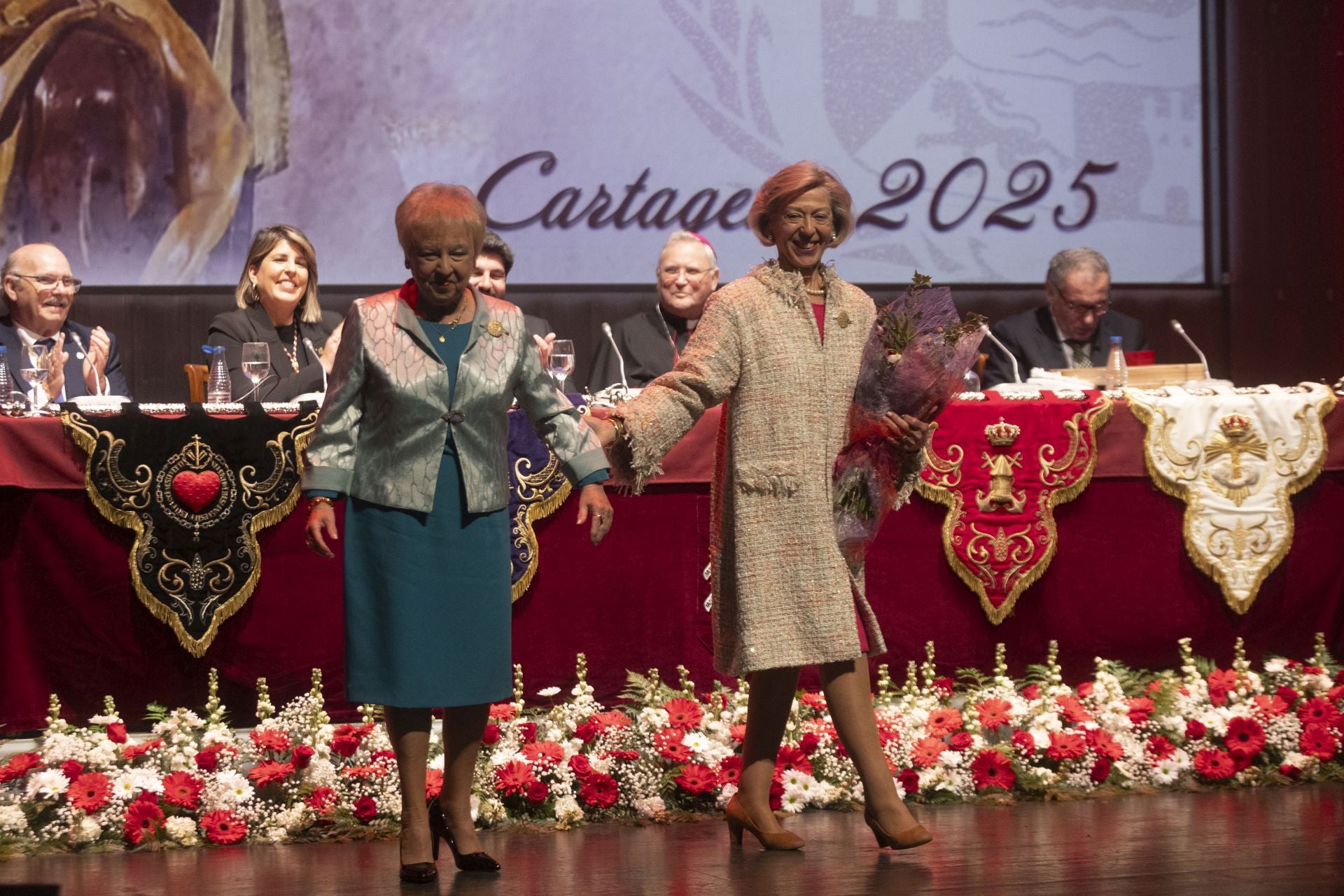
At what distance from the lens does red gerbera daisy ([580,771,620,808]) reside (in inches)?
141

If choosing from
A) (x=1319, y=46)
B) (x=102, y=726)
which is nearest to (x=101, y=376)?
(x=102, y=726)

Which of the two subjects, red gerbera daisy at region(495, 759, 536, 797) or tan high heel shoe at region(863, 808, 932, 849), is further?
red gerbera daisy at region(495, 759, 536, 797)

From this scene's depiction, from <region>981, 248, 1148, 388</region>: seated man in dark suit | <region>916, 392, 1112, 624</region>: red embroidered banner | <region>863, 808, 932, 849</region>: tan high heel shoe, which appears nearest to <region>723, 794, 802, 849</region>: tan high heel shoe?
<region>863, 808, 932, 849</region>: tan high heel shoe

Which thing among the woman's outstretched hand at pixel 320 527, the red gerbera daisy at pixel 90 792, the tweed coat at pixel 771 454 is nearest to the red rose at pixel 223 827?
the red gerbera daisy at pixel 90 792

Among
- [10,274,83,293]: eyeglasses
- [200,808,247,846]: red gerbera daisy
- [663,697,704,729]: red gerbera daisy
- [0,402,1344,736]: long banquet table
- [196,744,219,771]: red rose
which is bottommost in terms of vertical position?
[200,808,247,846]: red gerbera daisy

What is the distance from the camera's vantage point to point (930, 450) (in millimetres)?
4289

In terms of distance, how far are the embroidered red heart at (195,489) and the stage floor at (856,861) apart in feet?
2.86

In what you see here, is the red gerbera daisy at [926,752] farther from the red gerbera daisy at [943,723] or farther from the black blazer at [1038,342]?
the black blazer at [1038,342]

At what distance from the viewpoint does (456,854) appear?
3023 mm

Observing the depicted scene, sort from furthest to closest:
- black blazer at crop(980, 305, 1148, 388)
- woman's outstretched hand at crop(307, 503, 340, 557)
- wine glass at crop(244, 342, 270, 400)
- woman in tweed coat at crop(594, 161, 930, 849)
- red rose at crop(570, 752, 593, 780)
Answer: black blazer at crop(980, 305, 1148, 388) → wine glass at crop(244, 342, 270, 400) → red rose at crop(570, 752, 593, 780) → woman in tweed coat at crop(594, 161, 930, 849) → woman's outstretched hand at crop(307, 503, 340, 557)

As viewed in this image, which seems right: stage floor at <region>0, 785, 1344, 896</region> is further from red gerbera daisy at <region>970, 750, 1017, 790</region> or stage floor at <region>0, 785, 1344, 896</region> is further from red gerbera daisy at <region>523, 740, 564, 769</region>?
red gerbera daisy at <region>523, 740, 564, 769</region>

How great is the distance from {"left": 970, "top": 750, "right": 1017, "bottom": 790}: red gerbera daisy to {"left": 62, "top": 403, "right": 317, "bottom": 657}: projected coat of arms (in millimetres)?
1737

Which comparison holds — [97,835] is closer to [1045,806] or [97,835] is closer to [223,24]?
[1045,806]

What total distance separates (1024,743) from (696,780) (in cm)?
80
